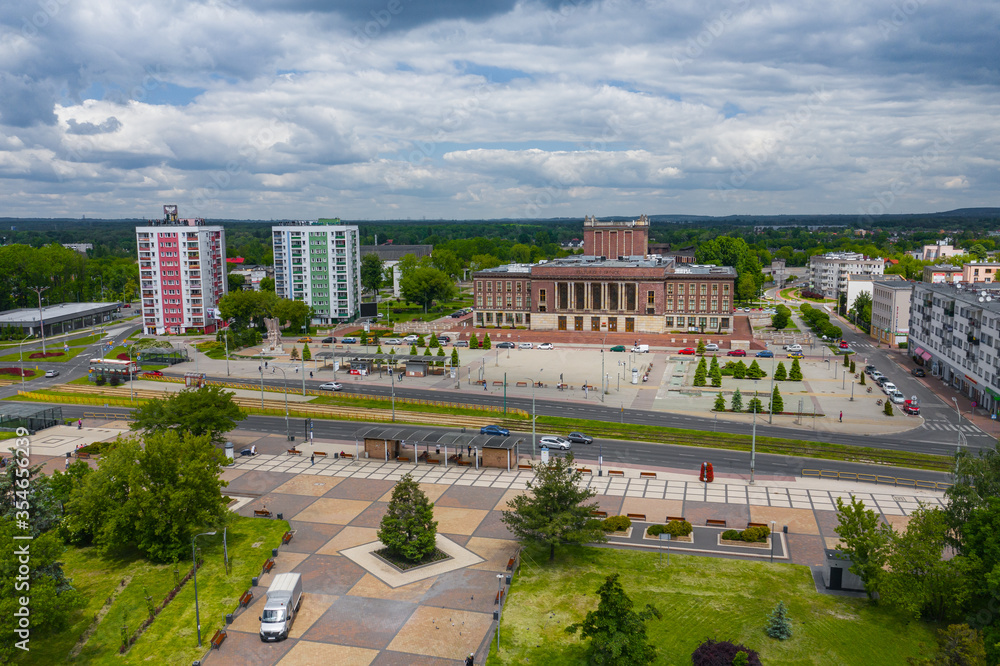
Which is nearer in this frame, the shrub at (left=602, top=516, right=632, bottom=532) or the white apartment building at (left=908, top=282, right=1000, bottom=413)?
the shrub at (left=602, top=516, right=632, bottom=532)

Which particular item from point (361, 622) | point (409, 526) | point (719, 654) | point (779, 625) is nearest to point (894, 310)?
point (779, 625)

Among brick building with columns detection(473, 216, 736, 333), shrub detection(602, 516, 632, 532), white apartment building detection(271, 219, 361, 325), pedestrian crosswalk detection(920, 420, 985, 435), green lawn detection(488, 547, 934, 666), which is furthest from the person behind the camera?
white apartment building detection(271, 219, 361, 325)

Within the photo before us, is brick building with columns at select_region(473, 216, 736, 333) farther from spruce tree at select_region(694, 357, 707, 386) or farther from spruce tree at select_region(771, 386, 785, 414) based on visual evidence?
spruce tree at select_region(771, 386, 785, 414)

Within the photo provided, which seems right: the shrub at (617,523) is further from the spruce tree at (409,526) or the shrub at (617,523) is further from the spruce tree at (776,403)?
the spruce tree at (776,403)

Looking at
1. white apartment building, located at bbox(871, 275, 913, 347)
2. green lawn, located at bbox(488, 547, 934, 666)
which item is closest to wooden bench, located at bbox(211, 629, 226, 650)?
green lawn, located at bbox(488, 547, 934, 666)

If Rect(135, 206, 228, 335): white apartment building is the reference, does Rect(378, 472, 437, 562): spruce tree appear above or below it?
below

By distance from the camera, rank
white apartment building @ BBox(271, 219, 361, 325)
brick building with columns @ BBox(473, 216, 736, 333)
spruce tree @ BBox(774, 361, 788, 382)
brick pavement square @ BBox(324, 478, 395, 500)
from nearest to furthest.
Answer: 1. brick pavement square @ BBox(324, 478, 395, 500)
2. spruce tree @ BBox(774, 361, 788, 382)
3. brick building with columns @ BBox(473, 216, 736, 333)
4. white apartment building @ BBox(271, 219, 361, 325)

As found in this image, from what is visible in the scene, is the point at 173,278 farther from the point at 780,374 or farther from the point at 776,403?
the point at 776,403

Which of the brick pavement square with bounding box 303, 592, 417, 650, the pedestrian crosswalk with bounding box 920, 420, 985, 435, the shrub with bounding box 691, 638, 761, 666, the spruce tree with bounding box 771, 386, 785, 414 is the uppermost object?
the spruce tree with bounding box 771, 386, 785, 414
